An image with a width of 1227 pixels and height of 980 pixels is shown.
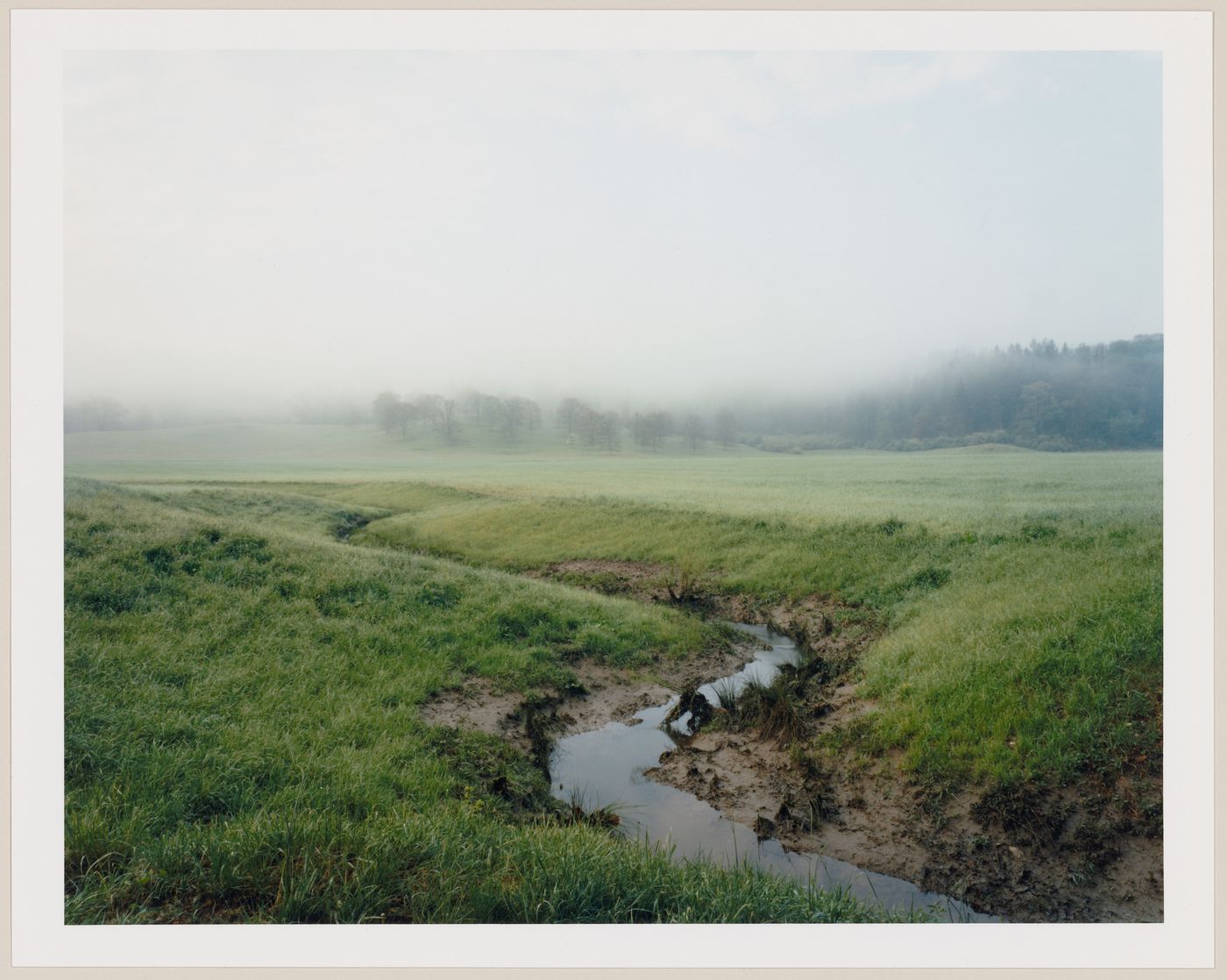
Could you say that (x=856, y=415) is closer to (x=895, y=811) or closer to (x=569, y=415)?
(x=569, y=415)

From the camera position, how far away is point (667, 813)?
6957 mm

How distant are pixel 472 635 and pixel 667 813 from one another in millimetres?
4327

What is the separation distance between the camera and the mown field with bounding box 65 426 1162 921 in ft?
15.0

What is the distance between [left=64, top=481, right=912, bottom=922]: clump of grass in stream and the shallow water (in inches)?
28.5

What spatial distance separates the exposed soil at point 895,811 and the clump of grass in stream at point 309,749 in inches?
28.8

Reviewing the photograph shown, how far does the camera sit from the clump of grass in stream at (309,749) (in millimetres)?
4379

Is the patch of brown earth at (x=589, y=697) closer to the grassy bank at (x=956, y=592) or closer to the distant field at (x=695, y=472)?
the grassy bank at (x=956, y=592)

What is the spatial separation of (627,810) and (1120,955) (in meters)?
4.31

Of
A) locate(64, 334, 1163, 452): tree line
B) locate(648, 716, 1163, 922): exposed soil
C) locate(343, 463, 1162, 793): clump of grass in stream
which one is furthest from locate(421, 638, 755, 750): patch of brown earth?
locate(64, 334, 1163, 452): tree line

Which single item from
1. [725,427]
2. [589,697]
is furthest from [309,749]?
[725,427]

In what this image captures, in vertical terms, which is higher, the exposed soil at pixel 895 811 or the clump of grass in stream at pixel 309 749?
the clump of grass in stream at pixel 309 749

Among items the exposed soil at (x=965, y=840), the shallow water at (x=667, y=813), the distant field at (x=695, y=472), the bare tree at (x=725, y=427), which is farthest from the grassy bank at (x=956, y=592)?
the bare tree at (x=725, y=427)

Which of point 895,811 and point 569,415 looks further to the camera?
point 569,415

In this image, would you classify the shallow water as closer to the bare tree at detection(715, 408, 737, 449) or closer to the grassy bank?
the grassy bank
